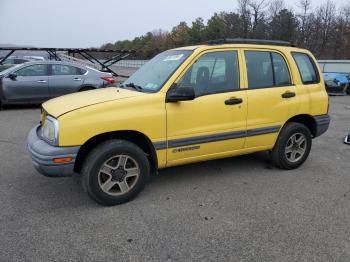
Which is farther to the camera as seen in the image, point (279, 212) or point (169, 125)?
point (169, 125)

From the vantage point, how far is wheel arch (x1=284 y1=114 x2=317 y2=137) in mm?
5504

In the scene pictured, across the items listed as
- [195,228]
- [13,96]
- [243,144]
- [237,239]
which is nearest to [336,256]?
[237,239]

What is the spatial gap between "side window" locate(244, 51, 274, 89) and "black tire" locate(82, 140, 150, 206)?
5.99 feet

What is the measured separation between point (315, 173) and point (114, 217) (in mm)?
3119

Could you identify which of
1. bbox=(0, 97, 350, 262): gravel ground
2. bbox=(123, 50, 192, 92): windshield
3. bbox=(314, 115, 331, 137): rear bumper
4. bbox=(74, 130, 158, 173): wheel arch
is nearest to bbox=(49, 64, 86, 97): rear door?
bbox=(0, 97, 350, 262): gravel ground

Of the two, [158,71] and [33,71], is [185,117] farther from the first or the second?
[33,71]

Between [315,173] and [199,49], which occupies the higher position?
[199,49]

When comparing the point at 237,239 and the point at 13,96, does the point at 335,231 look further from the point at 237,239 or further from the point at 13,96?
the point at 13,96

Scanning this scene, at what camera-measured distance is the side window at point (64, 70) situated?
442 inches

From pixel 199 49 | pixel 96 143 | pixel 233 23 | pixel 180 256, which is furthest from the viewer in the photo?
pixel 233 23

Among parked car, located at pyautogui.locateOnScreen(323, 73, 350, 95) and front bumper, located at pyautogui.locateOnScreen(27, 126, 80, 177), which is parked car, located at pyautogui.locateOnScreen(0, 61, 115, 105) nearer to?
front bumper, located at pyautogui.locateOnScreen(27, 126, 80, 177)

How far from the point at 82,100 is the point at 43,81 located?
24.1 feet

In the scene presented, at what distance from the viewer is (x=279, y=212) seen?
4.03 metres

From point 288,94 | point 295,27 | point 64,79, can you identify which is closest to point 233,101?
point 288,94
